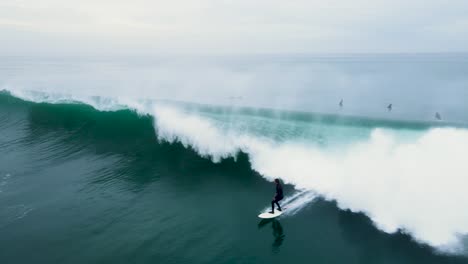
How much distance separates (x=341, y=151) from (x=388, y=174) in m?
2.45

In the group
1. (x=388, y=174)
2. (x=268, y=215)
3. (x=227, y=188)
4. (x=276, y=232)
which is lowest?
(x=276, y=232)

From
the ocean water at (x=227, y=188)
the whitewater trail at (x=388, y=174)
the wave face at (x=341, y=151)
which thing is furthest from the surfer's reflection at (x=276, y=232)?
the whitewater trail at (x=388, y=174)

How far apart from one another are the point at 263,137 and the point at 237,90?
1190 inches

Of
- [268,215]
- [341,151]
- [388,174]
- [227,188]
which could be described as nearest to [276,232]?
[268,215]

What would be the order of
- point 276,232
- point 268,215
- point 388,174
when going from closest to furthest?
point 276,232
point 268,215
point 388,174

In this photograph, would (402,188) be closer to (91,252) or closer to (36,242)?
(91,252)

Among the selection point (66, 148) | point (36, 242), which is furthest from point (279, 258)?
point (66, 148)

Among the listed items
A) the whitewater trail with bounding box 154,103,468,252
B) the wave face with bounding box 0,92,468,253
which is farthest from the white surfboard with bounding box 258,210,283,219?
the whitewater trail with bounding box 154,103,468,252

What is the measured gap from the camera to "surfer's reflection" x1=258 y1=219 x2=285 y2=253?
8.61 m

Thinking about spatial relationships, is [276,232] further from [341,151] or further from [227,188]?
[341,151]

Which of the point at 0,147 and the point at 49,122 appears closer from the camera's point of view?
the point at 0,147

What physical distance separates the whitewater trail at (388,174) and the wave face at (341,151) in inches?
1.1

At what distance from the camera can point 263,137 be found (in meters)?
14.4

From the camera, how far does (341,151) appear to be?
42.3 ft
